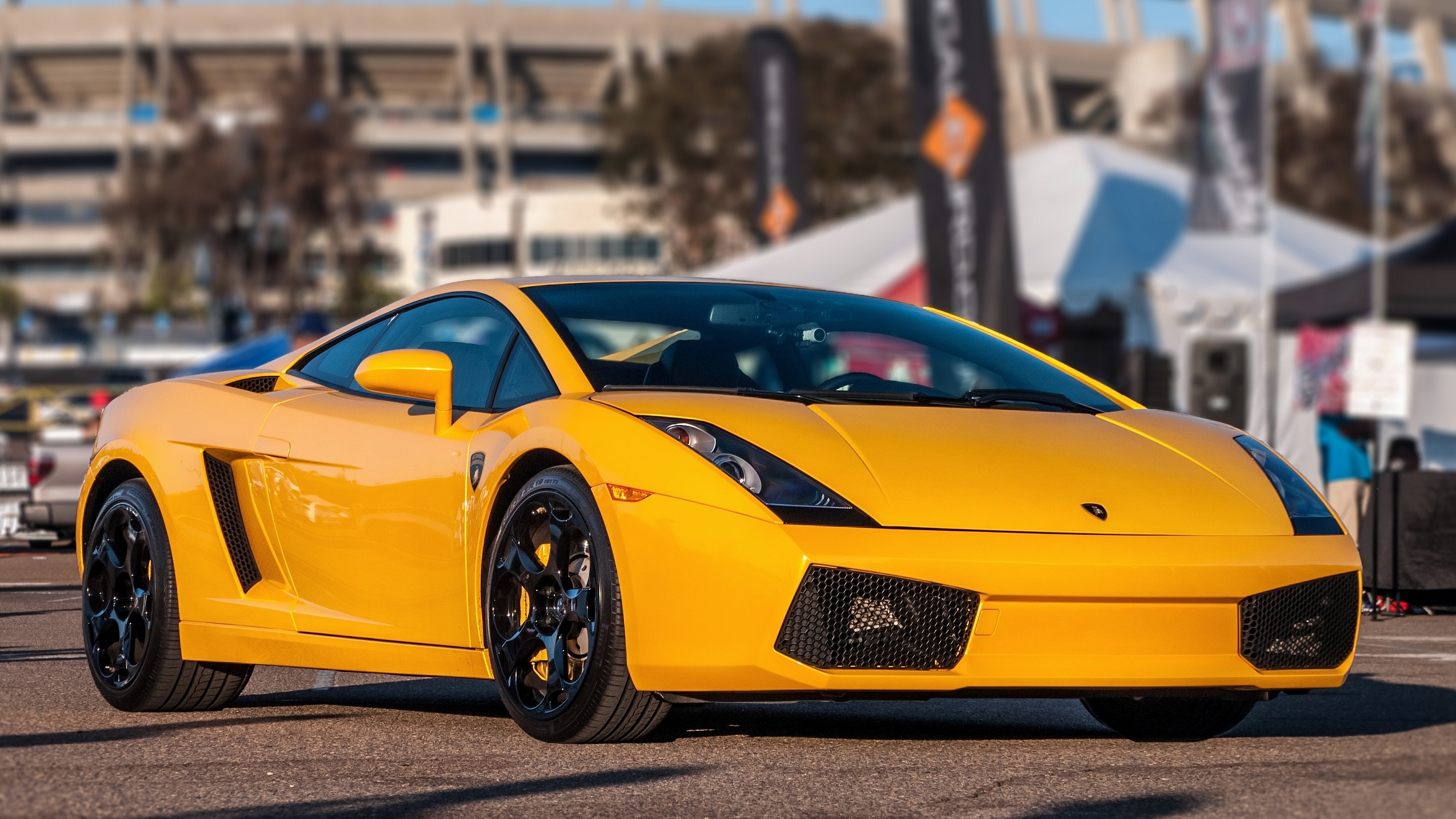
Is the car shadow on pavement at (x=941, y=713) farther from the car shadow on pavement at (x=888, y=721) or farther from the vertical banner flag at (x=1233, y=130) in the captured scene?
the vertical banner flag at (x=1233, y=130)

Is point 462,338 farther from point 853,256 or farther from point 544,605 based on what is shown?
point 853,256

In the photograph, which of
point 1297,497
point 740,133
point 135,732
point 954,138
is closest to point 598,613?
point 135,732

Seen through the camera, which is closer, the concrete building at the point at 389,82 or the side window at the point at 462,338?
the side window at the point at 462,338

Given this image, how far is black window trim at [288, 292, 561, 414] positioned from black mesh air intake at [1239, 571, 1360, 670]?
1705 mm

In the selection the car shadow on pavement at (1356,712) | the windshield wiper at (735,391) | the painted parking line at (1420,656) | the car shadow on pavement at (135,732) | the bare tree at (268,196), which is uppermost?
the windshield wiper at (735,391)

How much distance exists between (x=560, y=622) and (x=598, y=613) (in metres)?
0.16

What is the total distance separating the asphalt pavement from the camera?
3.73m

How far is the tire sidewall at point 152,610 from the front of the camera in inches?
210

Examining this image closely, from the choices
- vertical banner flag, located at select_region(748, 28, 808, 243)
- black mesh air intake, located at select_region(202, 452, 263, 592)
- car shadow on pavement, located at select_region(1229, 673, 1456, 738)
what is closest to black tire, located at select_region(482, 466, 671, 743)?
black mesh air intake, located at select_region(202, 452, 263, 592)

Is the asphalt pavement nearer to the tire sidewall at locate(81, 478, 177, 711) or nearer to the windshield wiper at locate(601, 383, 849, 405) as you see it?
the tire sidewall at locate(81, 478, 177, 711)

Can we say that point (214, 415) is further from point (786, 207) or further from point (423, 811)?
point (786, 207)

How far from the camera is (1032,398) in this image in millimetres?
5145

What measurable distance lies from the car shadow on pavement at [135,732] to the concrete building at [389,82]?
99925mm

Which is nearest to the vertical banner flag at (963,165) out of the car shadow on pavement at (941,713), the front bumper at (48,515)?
the front bumper at (48,515)
